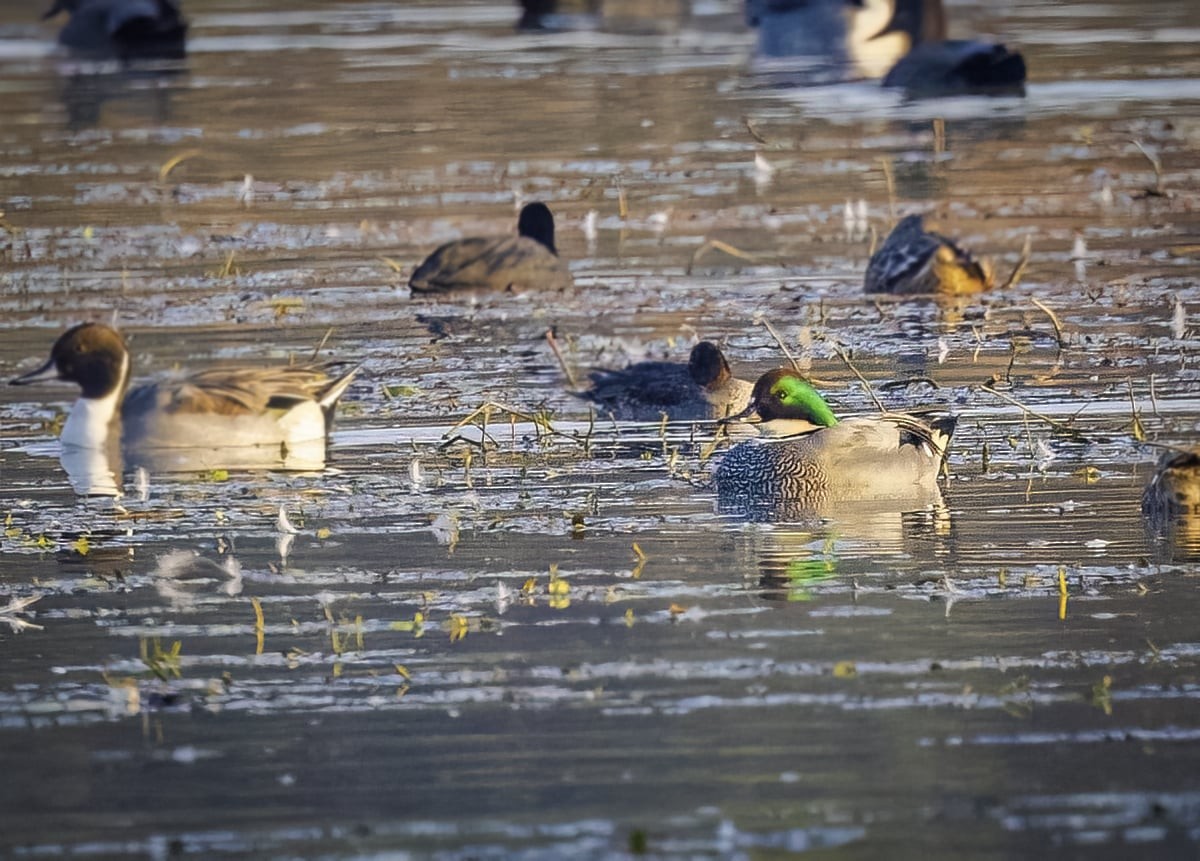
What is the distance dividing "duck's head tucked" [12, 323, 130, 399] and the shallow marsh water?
0.31 meters

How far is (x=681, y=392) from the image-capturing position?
1115 centimetres

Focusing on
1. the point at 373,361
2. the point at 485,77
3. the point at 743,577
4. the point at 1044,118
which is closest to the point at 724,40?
the point at 485,77

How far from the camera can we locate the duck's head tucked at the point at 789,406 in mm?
10000

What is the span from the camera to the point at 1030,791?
236 inches

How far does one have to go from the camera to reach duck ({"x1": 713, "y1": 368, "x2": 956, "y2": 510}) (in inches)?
368

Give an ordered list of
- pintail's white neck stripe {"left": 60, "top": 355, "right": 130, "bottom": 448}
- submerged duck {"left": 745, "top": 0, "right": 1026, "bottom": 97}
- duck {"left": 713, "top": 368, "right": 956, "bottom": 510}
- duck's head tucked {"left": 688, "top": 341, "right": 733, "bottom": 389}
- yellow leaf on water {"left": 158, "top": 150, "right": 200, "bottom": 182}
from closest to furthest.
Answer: duck {"left": 713, "top": 368, "right": 956, "bottom": 510} → pintail's white neck stripe {"left": 60, "top": 355, "right": 130, "bottom": 448} → duck's head tucked {"left": 688, "top": 341, "right": 733, "bottom": 389} → yellow leaf on water {"left": 158, "top": 150, "right": 200, "bottom": 182} → submerged duck {"left": 745, "top": 0, "right": 1026, "bottom": 97}

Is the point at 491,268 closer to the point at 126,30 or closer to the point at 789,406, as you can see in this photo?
the point at 789,406

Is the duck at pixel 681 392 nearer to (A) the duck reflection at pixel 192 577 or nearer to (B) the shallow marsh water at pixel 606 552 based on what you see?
(B) the shallow marsh water at pixel 606 552

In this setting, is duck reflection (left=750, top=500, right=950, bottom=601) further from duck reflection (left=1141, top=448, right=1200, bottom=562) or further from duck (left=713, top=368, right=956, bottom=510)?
duck reflection (left=1141, top=448, right=1200, bottom=562)

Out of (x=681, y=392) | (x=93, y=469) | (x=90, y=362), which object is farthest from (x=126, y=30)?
(x=93, y=469)

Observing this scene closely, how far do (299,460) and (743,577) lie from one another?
114 inches

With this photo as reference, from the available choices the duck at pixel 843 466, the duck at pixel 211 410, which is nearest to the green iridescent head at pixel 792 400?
the duck at pixel 843 466

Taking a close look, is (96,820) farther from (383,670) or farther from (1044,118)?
(1044,118)

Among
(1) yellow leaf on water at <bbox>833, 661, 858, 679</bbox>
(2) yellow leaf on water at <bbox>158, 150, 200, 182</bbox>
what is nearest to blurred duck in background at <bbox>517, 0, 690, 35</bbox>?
(2) yellow leaf on water at <bbox>158, 150, 200, 182</bbox>
